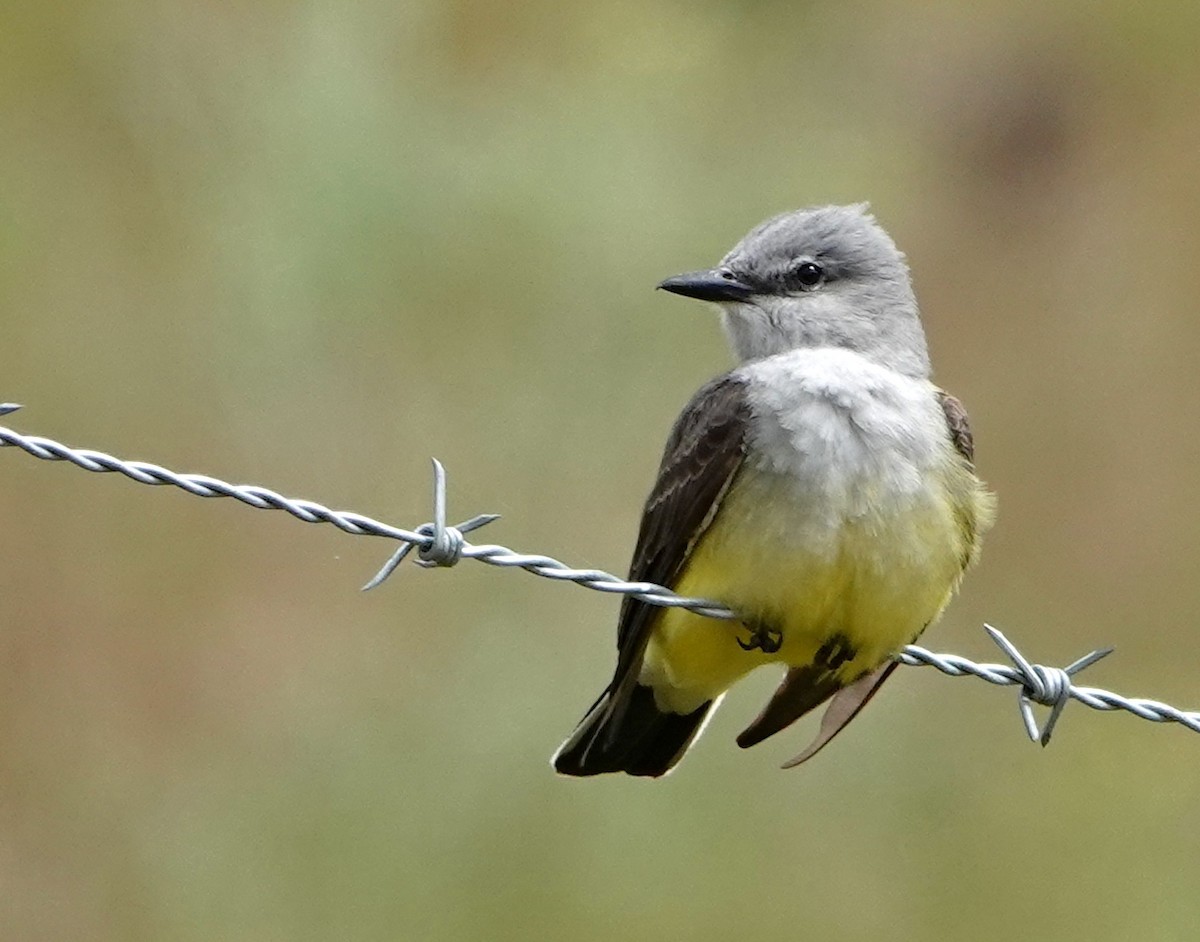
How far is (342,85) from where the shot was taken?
808 cm

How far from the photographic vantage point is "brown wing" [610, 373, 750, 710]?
365cm

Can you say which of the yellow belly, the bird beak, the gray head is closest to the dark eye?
the gray head

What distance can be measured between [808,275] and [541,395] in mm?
3288

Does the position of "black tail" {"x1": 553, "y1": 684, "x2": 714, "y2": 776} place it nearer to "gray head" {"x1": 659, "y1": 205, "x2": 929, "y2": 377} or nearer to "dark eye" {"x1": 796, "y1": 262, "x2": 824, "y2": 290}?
"gray head" {"x1": 659, "y1": 205, "x2": 929, "y2": 377}

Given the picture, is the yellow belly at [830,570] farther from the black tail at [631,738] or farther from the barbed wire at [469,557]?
the black tail at [631,738]

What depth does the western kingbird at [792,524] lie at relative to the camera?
139 inches

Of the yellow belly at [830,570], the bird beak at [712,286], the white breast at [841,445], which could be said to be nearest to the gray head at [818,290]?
the bird beak at [712,286]

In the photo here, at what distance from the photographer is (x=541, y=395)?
745cm

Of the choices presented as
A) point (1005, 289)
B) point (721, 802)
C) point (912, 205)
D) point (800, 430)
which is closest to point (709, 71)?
point (912, 205)

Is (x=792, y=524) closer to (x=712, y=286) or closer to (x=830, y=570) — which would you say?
(x=830, y=570)

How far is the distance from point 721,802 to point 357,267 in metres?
2.54

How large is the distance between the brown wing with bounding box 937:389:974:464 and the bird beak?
499 millimetres

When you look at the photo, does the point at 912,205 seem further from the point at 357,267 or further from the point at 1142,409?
the point at 357,267

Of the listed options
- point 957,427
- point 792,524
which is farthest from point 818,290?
point 792,524
